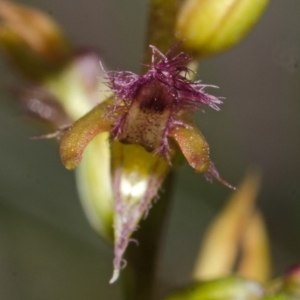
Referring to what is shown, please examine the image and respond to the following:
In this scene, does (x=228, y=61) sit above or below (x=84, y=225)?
above

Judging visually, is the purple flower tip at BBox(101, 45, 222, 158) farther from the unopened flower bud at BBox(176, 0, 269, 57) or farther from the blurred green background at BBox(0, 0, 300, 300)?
the blurred green background at BBox(0, 0, 300, 300)

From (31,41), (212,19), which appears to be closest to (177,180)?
(31,41)

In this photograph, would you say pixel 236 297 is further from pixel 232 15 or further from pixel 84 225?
pixel 84 225

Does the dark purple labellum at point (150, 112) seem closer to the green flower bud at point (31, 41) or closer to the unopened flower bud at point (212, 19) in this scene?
the unopened flower bud at point (212, 19)

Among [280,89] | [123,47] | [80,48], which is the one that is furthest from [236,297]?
[123,47]

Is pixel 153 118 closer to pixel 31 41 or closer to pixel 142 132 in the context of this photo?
pixel 142 132

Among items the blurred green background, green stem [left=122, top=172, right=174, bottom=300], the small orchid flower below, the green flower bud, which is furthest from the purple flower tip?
the blurred green background
